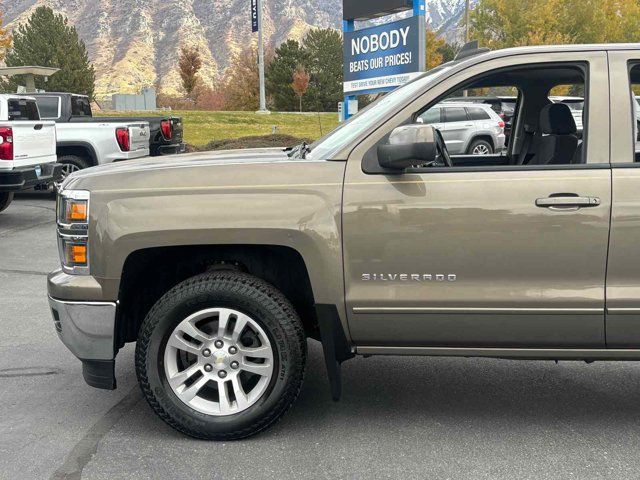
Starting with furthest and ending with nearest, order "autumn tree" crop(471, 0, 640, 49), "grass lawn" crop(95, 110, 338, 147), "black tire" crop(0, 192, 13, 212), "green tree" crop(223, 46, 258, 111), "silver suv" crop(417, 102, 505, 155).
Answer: "green tree" crop(223, 46, 258, 111) → "autumn tree" crop(471, 0, 640, 49) → "grass lawn" crop(95, 110, 338, 147) → "silver suv" crop(417, 102, 505, 155) → "black tire" crop(0, 192, 13, 212)

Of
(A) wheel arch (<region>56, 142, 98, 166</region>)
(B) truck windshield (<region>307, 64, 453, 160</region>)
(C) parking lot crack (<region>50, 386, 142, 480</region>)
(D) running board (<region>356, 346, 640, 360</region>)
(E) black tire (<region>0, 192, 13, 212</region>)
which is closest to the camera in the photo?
(C) parking lot crack (<region>50, 386, 142, 480</region>)

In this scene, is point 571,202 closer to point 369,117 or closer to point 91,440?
point 369,117

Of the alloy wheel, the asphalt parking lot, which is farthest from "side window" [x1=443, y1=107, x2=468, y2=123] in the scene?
the alloy wheel

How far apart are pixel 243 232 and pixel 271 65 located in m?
55.2

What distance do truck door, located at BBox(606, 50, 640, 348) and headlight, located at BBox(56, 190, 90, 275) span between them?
2.59 metres

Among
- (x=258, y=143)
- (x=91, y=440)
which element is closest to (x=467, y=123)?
(x=258, y=143)

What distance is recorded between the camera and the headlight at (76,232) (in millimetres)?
3633

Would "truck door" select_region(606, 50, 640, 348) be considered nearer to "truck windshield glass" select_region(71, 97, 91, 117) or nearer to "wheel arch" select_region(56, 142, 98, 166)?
"wheel arch" select_region(56, 142, 98, 166)

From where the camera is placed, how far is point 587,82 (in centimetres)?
363

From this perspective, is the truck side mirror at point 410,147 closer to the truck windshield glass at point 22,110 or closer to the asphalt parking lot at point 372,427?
the asphalt parking lot at point 372,427

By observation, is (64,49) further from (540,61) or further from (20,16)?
(20,16)

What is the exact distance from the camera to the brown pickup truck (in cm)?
346

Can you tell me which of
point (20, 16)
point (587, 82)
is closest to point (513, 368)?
point (587, 82)

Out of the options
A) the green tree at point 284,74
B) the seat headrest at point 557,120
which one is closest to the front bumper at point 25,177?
the seat headrest at point 557,120
